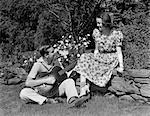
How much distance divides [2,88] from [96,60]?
2.05 m

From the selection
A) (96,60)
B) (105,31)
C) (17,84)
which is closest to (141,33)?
(105,31)

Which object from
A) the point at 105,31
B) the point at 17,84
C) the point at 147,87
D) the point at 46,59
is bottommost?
the point at 17,84

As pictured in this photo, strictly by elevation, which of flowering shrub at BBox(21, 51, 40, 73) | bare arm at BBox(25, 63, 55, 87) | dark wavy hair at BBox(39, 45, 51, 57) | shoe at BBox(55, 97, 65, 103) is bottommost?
shoe at BBox(55, 97, 65, 103)

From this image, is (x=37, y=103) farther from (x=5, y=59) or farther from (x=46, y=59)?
(x=5, y=59)

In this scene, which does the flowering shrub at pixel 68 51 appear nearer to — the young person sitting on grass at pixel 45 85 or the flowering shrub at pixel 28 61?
the flowering shrub at pixel 28 61

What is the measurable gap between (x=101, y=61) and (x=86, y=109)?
3.20 ft

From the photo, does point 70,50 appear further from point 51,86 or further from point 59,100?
point 59,100

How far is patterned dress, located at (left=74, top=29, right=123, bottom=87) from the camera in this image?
479 cm

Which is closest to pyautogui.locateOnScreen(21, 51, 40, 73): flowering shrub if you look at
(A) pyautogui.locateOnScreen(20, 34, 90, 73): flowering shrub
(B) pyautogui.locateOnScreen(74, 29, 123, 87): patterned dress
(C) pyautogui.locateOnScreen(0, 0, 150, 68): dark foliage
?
(A) pyautogui.locateOnScreen(20, 34, 90, 73): flowering shrub

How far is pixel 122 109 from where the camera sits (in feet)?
13.8

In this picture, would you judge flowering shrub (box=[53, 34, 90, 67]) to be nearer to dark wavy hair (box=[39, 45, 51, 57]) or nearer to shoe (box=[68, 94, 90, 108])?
dark wavy hair (box=[39, 45, 51, 57])

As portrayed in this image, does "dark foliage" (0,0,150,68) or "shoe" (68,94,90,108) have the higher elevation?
"dark foliage" (0,0,150,68)

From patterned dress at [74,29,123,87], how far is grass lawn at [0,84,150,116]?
0.35 meters

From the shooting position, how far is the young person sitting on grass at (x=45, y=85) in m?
4.68
